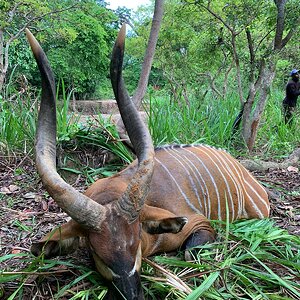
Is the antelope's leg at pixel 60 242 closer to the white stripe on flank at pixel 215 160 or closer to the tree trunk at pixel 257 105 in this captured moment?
the white stripe on flank at pixel 215 160

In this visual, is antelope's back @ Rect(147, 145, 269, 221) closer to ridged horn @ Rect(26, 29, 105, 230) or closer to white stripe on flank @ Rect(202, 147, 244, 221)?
white stripe on flank @ Rect(202, 147, 244, 221)

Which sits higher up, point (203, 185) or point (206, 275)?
point (203, 185)

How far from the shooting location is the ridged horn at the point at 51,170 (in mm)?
2092

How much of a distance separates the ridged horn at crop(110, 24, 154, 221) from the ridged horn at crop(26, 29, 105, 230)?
0.15 metres

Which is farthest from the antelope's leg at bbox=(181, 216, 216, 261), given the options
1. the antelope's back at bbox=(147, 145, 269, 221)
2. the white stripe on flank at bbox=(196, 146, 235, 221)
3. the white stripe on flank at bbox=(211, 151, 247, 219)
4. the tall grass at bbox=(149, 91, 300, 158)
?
the tall grass at bbox=(149, 91, 300, 158)

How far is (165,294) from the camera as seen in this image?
2.24 metres

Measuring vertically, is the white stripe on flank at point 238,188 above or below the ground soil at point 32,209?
above

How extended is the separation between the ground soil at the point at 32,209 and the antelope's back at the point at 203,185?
300 mm

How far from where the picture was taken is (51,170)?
2182 millimetres

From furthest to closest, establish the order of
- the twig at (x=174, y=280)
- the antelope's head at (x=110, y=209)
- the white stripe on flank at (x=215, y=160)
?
the white stripe on flank at (x=215, y=160) → the twig at (x=174, y=280) → the antelope's head at (x=110, y=209)

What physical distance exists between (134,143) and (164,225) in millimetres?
512

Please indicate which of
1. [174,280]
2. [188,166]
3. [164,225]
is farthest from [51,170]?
[188,166]

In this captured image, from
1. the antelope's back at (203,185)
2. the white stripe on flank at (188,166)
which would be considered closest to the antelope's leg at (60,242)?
the antelope's back at (203,185)

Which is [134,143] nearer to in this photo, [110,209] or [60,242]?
[110,209]
